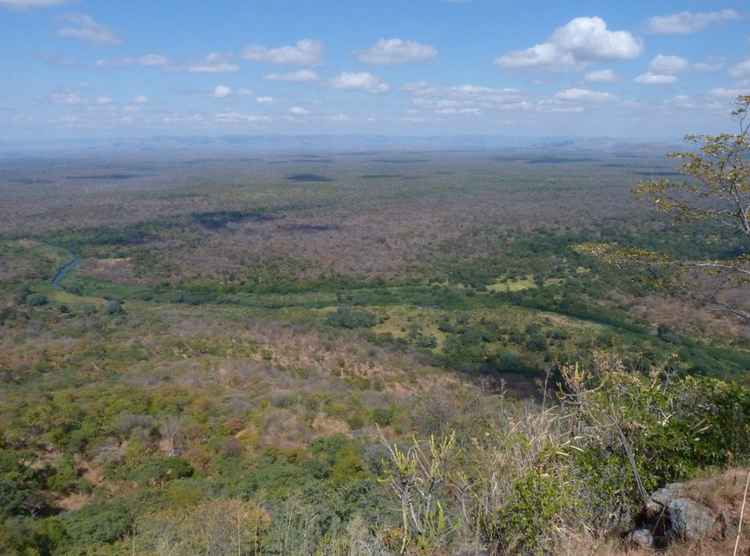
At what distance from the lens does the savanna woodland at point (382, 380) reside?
6023 mm

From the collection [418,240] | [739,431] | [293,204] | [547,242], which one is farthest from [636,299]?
[293,204]

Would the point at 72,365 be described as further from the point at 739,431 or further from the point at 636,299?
the point at 636,299

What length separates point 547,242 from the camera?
7419 cm

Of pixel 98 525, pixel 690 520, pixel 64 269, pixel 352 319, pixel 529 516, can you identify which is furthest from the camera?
pixel 64 269

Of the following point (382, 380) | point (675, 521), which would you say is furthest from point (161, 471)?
point (382, 380)

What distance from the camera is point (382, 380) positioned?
30953mm

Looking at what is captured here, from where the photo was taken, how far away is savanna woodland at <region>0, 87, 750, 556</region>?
6023 mm

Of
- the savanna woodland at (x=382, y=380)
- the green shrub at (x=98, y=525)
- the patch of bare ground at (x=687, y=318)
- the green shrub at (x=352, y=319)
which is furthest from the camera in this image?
the green shrub at (x=352, y=319)

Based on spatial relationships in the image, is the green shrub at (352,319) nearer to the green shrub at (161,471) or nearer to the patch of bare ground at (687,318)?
the patch of bare ground at (687,318)

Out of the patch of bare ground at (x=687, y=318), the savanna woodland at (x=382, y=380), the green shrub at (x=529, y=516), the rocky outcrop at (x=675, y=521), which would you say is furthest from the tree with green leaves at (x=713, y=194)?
the patch of bare ground at (x=687, y=318)

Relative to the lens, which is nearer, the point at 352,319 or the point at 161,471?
the point at 161,471

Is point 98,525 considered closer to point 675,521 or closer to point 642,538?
point 642,538

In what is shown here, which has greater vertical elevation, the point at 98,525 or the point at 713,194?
the point at 713,194

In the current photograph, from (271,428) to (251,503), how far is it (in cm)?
935
